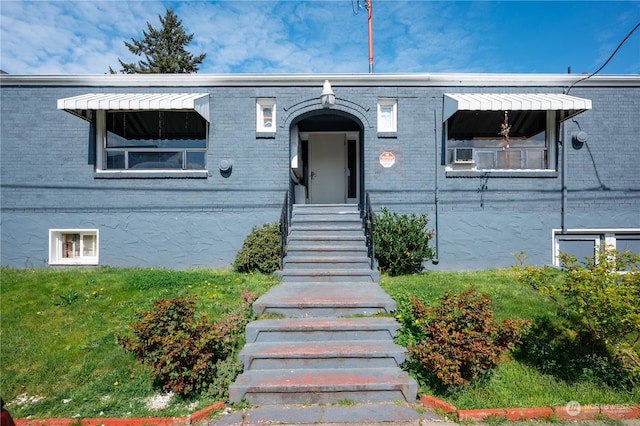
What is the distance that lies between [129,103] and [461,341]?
7.49 meters

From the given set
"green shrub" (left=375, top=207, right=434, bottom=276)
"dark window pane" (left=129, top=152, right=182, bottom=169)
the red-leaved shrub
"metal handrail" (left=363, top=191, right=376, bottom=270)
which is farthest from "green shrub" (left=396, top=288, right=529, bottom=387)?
"dark window pane" (left=129, top=152, right=182, bottom=169)

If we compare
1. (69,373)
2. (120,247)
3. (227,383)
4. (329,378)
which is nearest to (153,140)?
(120,247)

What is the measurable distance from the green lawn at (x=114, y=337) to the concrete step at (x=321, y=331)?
80cm

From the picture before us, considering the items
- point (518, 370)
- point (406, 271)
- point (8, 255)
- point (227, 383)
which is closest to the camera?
point (227, 383)

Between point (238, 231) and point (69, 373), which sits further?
point (238, 231)

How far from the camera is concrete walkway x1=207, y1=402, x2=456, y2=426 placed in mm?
3186

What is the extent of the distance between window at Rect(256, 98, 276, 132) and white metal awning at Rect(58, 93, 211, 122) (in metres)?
1.25

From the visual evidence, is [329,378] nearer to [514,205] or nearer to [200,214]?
[200,214]

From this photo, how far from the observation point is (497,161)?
26.6 ft

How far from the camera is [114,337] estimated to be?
4.48 meters

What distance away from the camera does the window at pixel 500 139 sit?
8023 mm

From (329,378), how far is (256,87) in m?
6.63

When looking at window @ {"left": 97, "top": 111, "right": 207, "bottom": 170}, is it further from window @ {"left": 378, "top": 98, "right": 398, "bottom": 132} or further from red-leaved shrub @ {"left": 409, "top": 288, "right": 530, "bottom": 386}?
red-leaved shrub @ {"left": 409, "top": 288, "right": 530, "bottom": 386}

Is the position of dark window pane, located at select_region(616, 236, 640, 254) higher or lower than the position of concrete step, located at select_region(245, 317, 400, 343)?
higher
